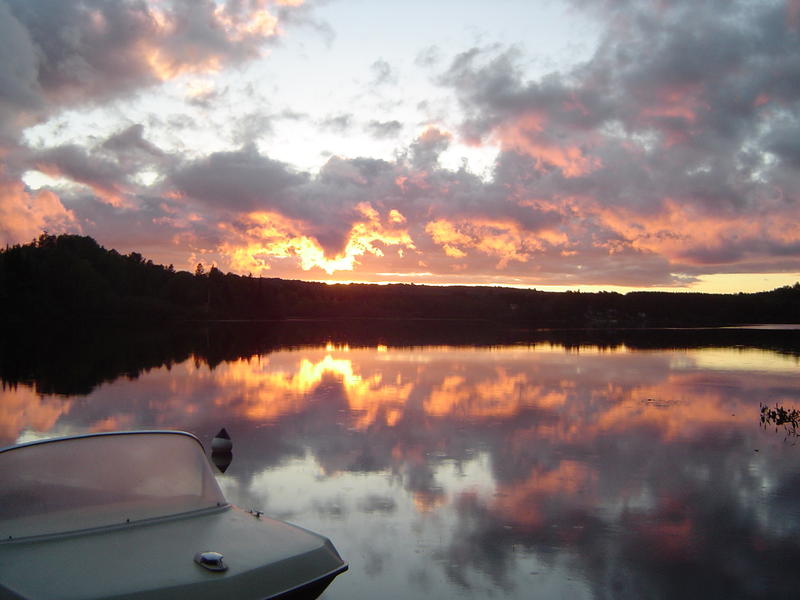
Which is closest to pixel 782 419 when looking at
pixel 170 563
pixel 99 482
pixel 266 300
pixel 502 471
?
pixel 502 471

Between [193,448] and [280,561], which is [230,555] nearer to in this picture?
[280,561]

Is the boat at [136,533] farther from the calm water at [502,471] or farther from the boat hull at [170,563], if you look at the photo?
the calm water at [502,471]

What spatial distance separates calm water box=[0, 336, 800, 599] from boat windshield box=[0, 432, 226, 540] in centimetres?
161

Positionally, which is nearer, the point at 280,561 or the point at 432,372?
the point at 280,561

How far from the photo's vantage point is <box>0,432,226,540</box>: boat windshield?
4.67 m

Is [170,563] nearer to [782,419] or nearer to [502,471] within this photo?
[502,471]

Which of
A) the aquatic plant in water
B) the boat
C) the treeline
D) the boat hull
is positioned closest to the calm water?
the aquatic plant in water

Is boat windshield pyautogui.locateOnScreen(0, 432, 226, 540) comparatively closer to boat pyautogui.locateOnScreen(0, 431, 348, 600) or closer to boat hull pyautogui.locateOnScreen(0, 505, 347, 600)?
boat pyautogui.locateOnScreen(0, 431, 348, 600)

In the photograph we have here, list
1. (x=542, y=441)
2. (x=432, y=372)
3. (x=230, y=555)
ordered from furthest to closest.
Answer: (x=432, y=372) → (x=542, y=441) → (x=230, y=555)

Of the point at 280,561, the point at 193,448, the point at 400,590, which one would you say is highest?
the point at 193,448

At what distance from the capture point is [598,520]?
7484mm

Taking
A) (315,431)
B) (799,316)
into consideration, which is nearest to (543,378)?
(315,431)

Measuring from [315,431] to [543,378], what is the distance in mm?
11596

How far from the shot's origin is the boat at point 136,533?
423 centimetres
